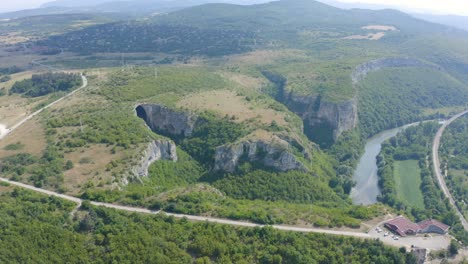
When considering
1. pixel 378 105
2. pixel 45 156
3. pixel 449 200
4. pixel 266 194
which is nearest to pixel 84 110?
pixel 45 156

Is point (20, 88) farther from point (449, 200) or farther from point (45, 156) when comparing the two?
point (449, 200)

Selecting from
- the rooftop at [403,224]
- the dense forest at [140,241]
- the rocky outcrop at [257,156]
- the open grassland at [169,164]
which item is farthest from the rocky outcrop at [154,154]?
the rooftop at [403,224]

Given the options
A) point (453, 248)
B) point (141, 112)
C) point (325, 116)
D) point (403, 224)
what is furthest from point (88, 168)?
point (325, 116)

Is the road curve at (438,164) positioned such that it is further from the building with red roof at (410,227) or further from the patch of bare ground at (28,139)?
the patch of bare ground at (28,139)

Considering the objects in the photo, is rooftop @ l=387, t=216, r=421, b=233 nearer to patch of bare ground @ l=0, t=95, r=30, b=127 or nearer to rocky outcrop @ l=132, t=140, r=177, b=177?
rocky outcrop @ l=132, t=140, r=177, b=177

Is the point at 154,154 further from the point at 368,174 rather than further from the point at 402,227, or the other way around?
the point at 368,174
